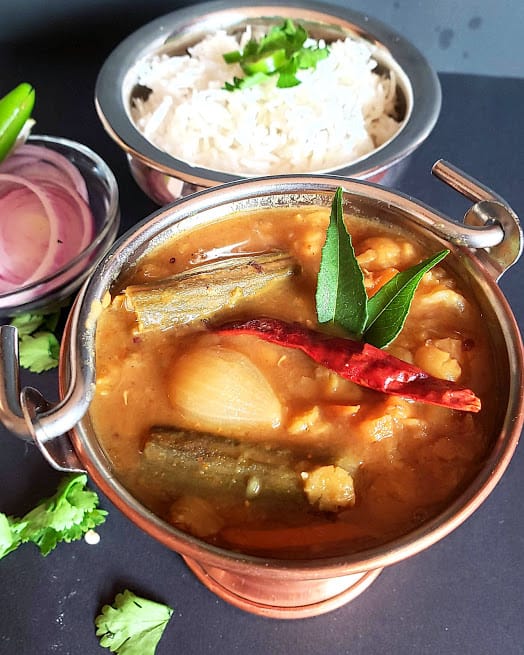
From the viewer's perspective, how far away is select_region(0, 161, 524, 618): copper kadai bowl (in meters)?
0.73

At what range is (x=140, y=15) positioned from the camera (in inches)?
79.5

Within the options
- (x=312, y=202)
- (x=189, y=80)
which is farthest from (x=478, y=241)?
(x=189, y=80)

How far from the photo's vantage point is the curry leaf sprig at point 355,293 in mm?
860

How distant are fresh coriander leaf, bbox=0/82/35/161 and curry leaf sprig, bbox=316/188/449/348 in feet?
3.64

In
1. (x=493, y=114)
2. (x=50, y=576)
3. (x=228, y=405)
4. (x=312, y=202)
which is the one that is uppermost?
(x=312, y=202)

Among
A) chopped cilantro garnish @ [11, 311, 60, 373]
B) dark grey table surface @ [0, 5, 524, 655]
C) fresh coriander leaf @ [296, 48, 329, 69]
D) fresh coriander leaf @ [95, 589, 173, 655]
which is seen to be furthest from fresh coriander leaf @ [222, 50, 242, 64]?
fresh coriander leaf @ [95, 589, 173, 655]

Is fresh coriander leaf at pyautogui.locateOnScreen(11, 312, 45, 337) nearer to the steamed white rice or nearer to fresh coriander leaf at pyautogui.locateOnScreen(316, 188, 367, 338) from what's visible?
the steamed white rice

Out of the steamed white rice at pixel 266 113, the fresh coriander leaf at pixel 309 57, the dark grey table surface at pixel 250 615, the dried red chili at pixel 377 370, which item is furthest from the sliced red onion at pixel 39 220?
the dried red chili at pixel 377 370

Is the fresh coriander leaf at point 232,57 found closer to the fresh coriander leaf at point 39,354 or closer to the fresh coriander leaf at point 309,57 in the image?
the fresh coriander leaf at point 309,57

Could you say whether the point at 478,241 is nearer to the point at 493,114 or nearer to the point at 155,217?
the point at 155,217

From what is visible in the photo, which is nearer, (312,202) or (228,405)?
(228,405)

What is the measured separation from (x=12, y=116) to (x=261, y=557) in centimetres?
136

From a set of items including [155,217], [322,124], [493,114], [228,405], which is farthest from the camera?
[493,114]

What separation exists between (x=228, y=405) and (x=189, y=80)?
1.14 m
